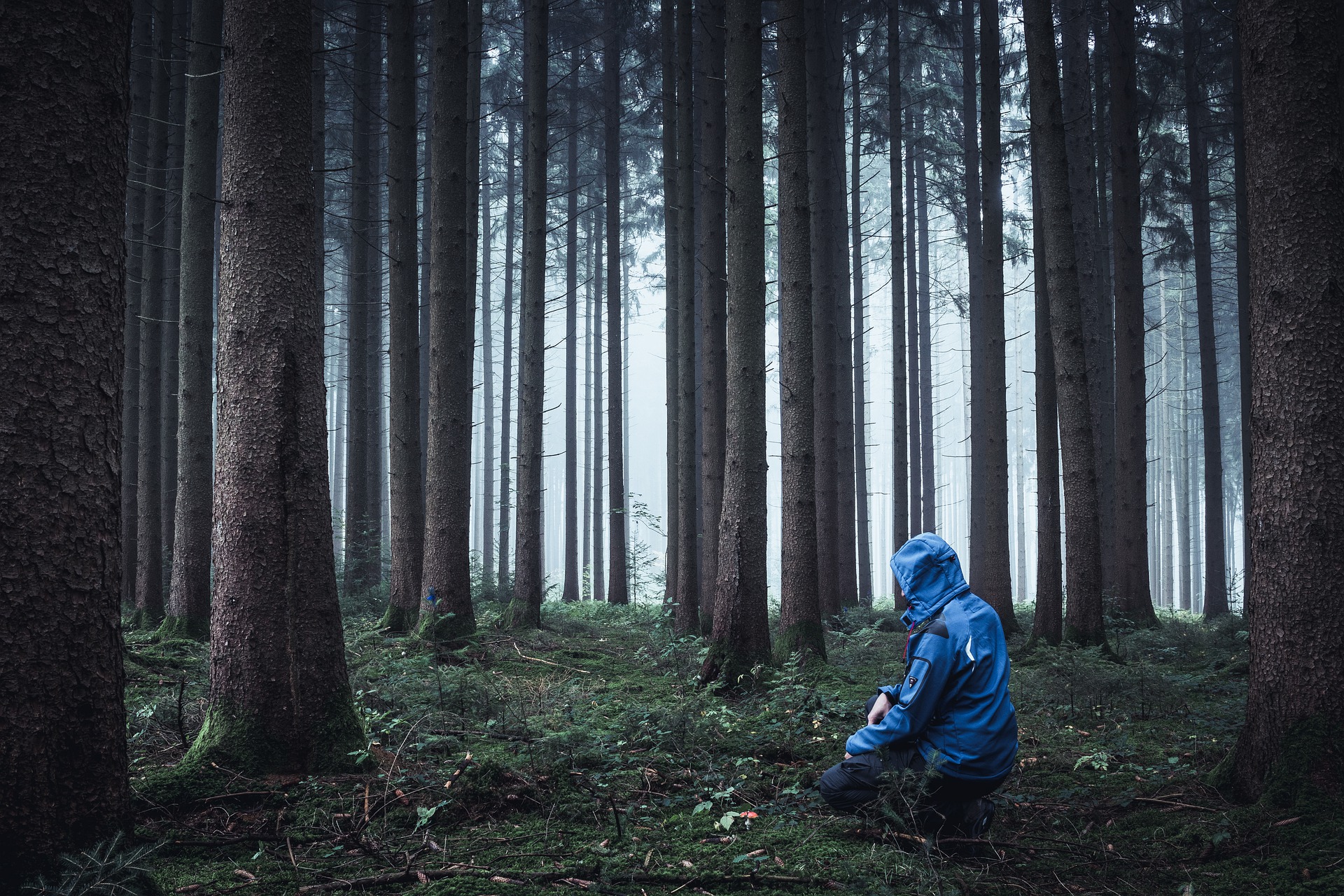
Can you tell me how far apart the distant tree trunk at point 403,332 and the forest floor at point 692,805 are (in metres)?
3.03

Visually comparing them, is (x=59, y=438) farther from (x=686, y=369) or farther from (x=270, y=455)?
(x=686, y=369)

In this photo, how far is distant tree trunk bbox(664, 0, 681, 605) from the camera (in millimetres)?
A: 15328

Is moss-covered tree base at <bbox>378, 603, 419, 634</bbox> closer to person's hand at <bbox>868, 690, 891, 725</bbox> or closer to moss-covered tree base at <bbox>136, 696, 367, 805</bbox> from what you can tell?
→ moss-covered tree base at <bbox>136, 696, 367, 805</bbox>

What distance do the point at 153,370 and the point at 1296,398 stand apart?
14321 millimetres

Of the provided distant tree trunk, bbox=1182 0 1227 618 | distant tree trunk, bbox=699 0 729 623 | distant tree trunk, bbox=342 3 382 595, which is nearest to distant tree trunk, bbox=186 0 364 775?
distant tree trunk, bbox=699 0 729 623

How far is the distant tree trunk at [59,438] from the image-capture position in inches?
111

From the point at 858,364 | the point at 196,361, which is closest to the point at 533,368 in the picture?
the point at 196,361

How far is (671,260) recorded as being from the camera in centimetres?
1731

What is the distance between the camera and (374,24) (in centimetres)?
1948

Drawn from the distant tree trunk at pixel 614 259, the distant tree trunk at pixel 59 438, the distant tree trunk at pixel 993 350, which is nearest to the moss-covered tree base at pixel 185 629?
the distant tree trunk at pixel 59 438

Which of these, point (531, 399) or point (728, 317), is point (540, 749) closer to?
point (728, 317)

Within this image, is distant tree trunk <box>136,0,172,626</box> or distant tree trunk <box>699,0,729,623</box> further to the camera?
distant tree trunk <box>699,0,729,623</box>

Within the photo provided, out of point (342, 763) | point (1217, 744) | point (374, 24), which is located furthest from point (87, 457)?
point (374, 24)

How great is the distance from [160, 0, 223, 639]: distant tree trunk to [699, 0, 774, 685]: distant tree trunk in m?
6.37
